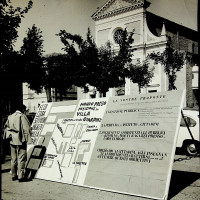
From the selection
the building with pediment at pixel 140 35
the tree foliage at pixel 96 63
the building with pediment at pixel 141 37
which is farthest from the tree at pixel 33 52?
the building with pediment at pixel 140 35

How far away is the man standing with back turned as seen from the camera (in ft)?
21.3

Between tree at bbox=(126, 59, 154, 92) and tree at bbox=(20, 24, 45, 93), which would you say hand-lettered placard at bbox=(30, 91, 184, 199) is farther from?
tree at bbox=(126, 59, 154, 92)

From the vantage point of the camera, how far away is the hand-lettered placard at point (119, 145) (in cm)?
512

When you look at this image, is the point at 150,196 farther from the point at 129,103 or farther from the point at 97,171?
the point at 129,103

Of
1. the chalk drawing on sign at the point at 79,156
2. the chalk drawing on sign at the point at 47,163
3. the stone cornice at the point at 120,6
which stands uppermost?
the stone cornice at the point at 120,6

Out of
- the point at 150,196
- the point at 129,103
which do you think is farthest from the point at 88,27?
the point at 150,196

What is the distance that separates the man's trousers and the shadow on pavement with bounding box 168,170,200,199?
3.05m

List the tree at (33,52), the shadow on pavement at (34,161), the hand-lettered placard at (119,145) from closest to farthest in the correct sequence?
the hand-lettered placard at (119,145)
the shadow on pavement at (34,161)
the tree at (33,52)

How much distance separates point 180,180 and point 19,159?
3.43m

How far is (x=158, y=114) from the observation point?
5508 millimetres

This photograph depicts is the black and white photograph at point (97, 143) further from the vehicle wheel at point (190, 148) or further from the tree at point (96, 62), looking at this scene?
the tree at point (96, 62)

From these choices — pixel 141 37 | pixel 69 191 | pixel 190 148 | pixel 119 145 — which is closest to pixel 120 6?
pixel 141 37

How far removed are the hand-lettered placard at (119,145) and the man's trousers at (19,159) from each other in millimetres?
494

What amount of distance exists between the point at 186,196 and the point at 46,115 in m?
4.11
